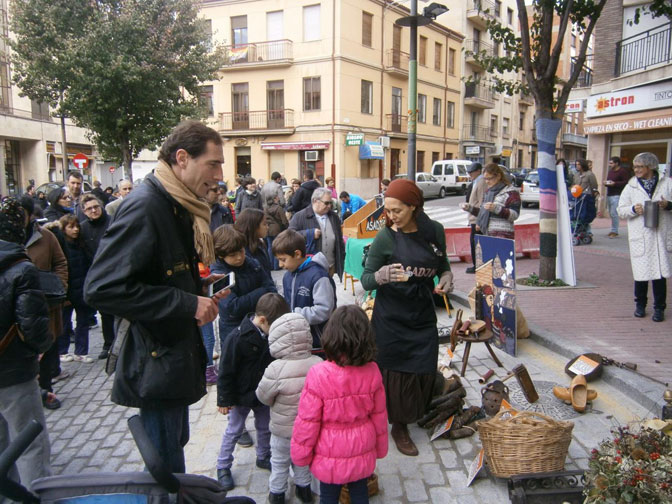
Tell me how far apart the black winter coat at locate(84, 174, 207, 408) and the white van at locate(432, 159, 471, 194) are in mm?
29941

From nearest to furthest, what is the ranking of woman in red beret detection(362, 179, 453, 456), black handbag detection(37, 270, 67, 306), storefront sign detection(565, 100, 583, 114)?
woman in red beret detection(362, 179, 453, 456), black handbag detection(37, 270, 67, 306), storefront sign detection(565, 100, 583, 114)

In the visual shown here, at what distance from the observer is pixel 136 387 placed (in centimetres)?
207

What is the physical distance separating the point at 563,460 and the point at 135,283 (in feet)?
8.60

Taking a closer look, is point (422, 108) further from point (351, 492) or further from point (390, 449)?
point (351, 492)

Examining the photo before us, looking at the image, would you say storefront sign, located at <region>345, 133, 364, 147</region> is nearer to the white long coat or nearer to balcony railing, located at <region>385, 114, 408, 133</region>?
balcony railing, located at <region>385, 114, 408, 133</region>

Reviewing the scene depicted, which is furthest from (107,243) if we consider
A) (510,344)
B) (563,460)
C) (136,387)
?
(510,344)

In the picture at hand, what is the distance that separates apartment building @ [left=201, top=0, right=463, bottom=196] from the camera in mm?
29969

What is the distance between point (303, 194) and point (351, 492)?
7.60 meters

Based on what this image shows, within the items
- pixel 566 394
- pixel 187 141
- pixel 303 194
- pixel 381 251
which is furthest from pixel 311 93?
pixel 187 141

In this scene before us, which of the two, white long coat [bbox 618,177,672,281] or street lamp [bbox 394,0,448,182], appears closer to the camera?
white long coat [bbox 618,177,672,281]

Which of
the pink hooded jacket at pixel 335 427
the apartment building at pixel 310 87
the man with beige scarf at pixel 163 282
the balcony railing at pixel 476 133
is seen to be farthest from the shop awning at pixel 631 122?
the balcony railing at pixel 476 133

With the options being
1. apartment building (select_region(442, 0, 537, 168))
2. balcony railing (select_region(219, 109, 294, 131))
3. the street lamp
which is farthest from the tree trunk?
apartment building (select_region(442, 0, 537, 168))

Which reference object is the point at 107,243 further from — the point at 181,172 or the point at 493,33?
the point at 493,33

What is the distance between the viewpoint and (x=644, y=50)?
1530 cm
